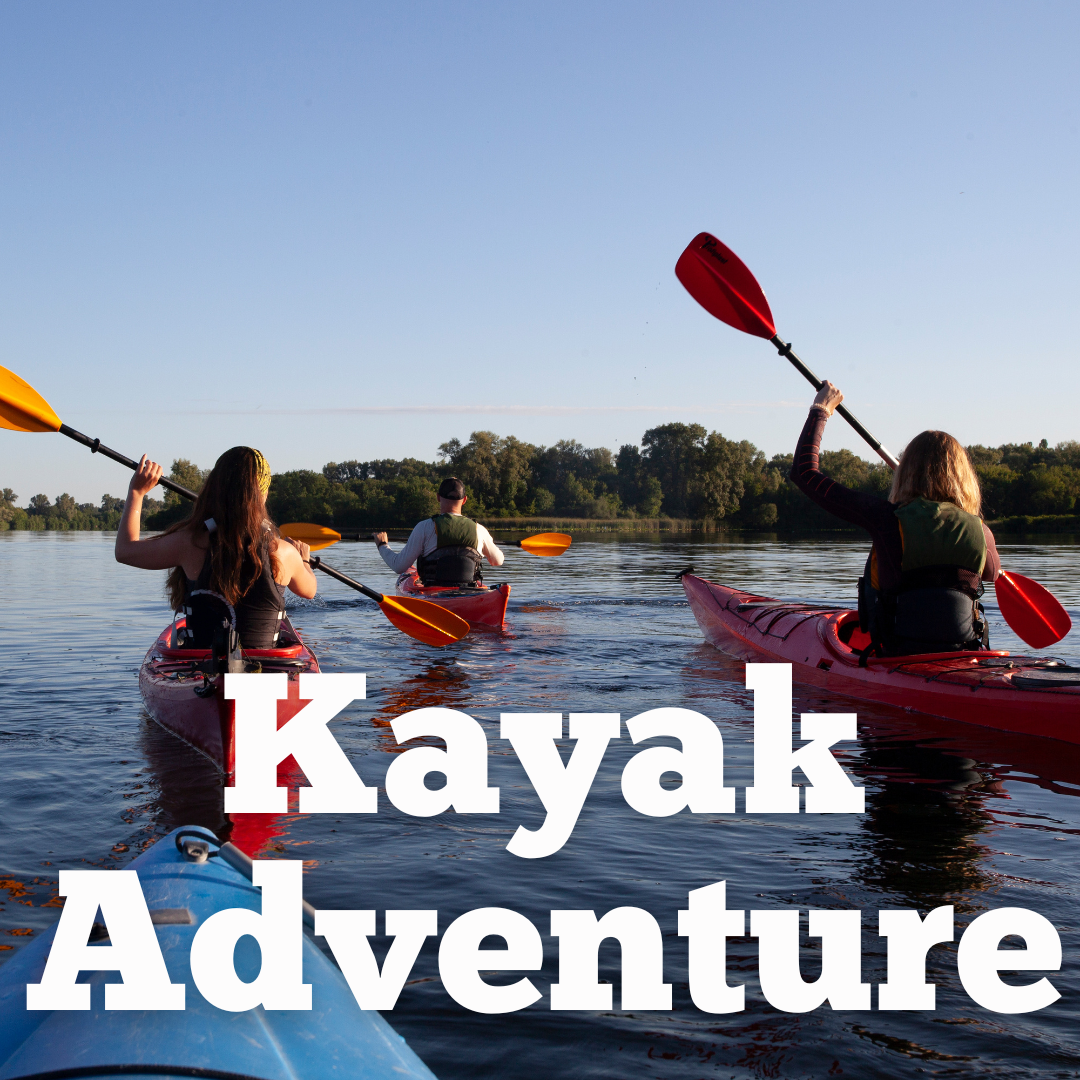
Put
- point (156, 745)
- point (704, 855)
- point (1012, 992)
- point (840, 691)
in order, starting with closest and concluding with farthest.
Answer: point (1012, 992), point (704, 855), point (156, 745), point (840, 691)

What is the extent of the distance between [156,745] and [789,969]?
3.94 m

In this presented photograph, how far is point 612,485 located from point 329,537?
10034cm

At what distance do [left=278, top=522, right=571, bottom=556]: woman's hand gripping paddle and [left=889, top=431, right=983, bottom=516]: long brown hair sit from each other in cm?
383

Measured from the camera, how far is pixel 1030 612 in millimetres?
7176

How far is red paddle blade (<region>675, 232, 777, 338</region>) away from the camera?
25.3 ft

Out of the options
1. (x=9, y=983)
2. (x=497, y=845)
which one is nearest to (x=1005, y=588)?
(x=497, y=845)

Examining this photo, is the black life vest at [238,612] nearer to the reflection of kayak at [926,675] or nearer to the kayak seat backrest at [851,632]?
the reflection of kayak at [926,675]

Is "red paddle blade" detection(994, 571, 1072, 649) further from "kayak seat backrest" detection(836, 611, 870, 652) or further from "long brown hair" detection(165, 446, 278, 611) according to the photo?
"long brown hair" detection(165, 446, 278, 611)

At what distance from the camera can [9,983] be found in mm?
1828

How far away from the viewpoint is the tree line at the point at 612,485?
2763 inches

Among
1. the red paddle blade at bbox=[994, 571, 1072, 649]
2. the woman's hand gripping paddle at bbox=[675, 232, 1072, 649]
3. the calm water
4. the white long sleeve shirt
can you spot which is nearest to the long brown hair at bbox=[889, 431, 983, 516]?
the woman's hand gripping paddle at bbox=[675, 232, 1072, 649]

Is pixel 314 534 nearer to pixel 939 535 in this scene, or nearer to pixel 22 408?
pixel 22 408

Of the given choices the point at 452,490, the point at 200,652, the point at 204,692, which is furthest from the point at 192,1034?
the point at 452,490

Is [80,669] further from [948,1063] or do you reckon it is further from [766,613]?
[948,1063]
